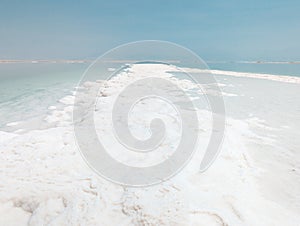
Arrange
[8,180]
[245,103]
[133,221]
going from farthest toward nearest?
[245,103], [8,180], [133,221]

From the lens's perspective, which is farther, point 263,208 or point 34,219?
point 263,208

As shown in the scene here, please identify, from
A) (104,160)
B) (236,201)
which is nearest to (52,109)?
(104,160)

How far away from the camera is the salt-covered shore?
1446 millimetres

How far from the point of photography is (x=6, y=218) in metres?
1.48

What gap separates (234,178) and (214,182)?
0.79 ft

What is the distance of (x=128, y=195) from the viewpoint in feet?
5.40

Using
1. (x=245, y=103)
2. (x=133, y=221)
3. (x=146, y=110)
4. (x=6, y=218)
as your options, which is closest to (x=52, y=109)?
(x=146, y=110)

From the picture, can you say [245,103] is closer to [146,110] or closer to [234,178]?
[146,110]

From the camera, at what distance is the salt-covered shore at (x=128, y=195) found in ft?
4.75

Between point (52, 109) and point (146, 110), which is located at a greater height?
point (146, 110)

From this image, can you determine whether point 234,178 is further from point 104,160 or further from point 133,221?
point 104,160

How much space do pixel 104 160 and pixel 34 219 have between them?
90 centimetres

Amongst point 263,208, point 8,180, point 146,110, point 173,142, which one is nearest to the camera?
point 263,208

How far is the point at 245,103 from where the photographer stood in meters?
5.71
